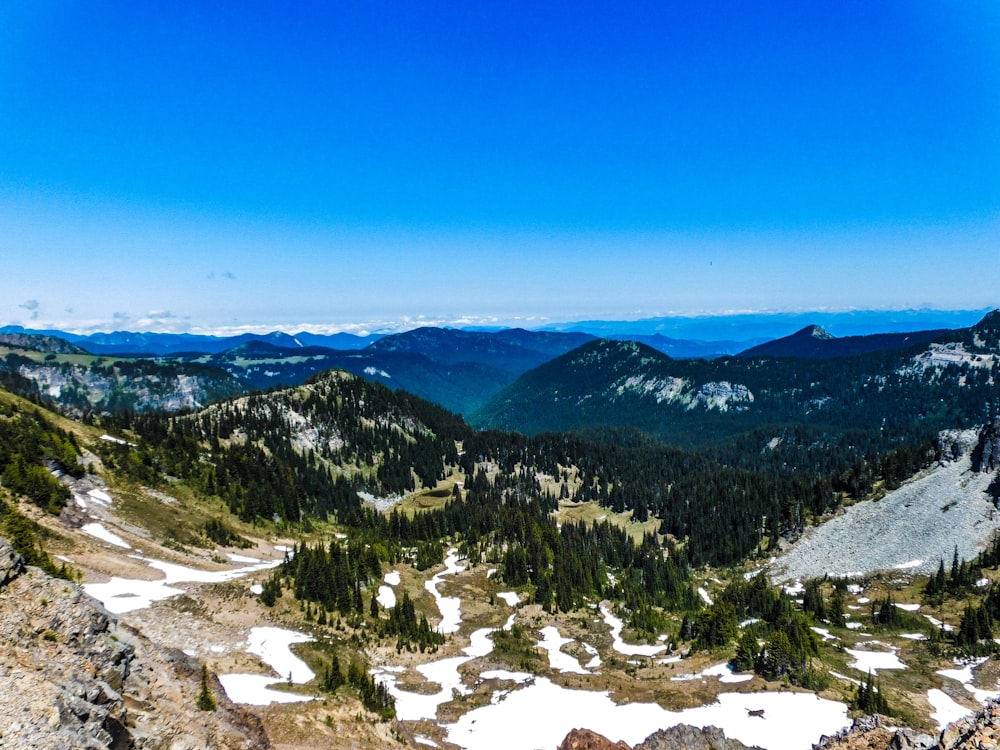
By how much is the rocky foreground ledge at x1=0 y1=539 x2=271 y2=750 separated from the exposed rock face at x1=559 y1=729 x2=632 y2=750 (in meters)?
18.2

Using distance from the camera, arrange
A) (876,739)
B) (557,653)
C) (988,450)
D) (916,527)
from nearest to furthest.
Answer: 1. (876,739)
2. (557,653)
3. (916,527)
4. (988,450)

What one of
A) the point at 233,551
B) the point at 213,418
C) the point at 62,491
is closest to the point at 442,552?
the point at 233,551

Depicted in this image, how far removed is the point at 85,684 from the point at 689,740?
35858 millimetres

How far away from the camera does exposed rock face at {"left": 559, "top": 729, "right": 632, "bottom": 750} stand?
105 ft

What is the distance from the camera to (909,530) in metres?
115

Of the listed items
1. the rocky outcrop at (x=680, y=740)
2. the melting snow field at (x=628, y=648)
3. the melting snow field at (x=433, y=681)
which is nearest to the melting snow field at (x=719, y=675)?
the melting snow field at (x=628, y=648)

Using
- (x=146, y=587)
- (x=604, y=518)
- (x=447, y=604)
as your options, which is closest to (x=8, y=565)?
(x=146, y=587)

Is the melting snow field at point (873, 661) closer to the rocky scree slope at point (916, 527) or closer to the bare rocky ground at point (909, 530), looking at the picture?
the rocky scree slope at point (916, 527)

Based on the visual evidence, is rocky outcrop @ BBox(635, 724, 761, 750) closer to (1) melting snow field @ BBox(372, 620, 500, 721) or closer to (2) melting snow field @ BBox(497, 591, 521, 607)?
(1) melting snow field @ BBox(372, 620, 500, 721)

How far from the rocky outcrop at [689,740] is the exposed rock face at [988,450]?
126 m

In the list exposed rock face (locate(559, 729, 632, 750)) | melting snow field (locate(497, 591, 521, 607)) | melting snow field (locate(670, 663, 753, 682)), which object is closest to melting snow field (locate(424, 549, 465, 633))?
melting snow field (locate(497, 591, 521, 607))

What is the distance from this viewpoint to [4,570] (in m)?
24.0

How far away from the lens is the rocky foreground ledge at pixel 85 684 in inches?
704

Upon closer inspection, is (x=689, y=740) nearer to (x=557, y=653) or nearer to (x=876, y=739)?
(x=876, y=739)
